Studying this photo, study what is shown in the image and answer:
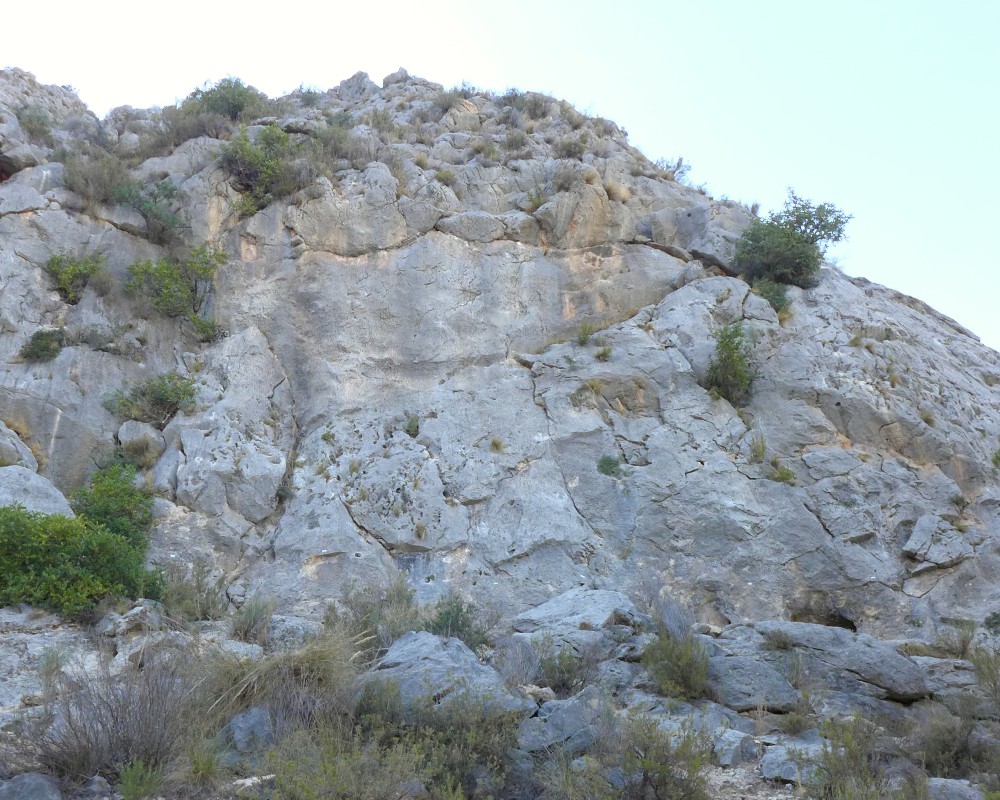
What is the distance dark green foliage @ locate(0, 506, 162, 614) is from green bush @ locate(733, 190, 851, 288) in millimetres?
11140

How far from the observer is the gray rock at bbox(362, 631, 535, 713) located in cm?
639

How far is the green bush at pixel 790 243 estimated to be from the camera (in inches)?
589

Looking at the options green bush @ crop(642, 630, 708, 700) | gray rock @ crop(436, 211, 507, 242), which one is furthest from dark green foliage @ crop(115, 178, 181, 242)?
green bush @ crop(642, 630, 708, 700)

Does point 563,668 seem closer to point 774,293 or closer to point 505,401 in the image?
point 505,401

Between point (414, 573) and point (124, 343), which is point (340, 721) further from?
point (124, 343)

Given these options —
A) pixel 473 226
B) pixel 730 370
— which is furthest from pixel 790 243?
pixel 473 226

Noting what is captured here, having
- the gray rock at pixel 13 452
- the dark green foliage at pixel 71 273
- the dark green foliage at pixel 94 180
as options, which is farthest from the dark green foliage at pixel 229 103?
the gray rock at pixel 13 452

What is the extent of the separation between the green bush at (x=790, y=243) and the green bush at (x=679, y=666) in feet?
29.0

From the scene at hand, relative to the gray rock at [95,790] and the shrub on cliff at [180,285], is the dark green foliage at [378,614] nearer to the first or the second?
the gray rock at [95,790]

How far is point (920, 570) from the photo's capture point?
1108 cm

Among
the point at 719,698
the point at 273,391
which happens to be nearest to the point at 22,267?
the point at 273,391

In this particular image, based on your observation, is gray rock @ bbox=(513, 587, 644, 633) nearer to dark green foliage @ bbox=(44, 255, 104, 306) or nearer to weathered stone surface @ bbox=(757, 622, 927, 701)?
weathered stone surface @ bbox=(757, 622, 927, 701)

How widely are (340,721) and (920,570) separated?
27.4 feet

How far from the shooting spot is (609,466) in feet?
39.8
